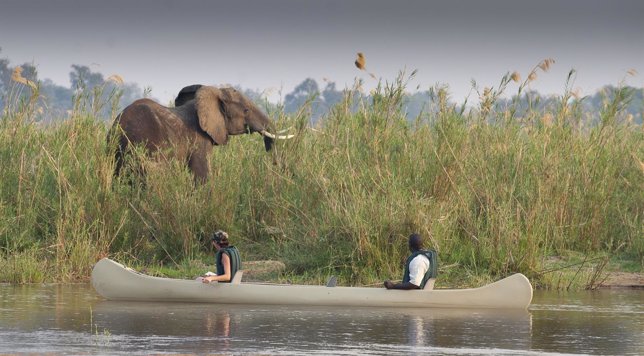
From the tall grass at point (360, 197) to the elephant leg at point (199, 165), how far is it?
0.88m

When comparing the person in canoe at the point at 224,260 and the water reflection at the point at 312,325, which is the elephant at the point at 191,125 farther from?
the water reflection at the point at 312,325

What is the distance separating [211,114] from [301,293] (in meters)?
8.17

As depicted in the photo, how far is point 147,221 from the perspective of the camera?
64.0 ft

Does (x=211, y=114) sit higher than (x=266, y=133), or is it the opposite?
(x=211, y=114)

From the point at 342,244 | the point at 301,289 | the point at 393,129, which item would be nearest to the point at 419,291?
the point at 301,289

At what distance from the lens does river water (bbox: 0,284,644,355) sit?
39.4 feet

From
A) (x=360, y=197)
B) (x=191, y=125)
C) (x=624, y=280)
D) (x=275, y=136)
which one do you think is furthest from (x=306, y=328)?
(x=191, y=125)

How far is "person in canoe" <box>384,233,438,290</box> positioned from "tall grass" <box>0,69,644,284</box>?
1.82m

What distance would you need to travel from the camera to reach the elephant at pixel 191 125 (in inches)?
854

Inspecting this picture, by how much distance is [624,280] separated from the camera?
723 inches

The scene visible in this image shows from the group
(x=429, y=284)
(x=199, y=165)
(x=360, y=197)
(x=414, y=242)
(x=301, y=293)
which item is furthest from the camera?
(x=199, y=165)

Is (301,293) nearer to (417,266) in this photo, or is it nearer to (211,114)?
(417,266)

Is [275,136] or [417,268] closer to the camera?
[417,268]

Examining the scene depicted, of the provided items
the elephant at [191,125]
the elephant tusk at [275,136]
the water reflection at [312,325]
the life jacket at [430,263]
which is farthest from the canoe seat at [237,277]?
the elephant tusk at [275,136]
